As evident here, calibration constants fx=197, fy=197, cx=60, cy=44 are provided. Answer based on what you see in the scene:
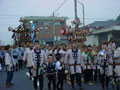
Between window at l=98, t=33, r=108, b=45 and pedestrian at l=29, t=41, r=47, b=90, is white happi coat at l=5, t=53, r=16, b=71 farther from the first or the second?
window at l=98, t=33, r=108, b=45

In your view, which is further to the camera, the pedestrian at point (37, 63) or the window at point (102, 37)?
the window at point (102, 37)

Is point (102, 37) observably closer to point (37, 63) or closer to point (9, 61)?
point (9, 61)

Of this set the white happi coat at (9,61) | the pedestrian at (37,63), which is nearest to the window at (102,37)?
the white happi coat at (9,61)

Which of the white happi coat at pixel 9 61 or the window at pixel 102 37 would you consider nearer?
the white happi coat at pixel 9 61

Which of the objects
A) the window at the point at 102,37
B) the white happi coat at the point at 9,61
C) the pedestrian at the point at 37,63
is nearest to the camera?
the pedestrian at the point at 37,63

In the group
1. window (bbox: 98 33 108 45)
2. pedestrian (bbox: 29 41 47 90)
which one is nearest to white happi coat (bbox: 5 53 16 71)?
pedestrian (bbox: 29 41 47 90)

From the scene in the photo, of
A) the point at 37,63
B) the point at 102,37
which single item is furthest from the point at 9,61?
the point at 102,37

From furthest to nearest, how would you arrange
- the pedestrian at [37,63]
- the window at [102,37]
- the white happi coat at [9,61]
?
the window at [102,37]
the white happi coat at [9,61]
the pedestrian at [37,63]

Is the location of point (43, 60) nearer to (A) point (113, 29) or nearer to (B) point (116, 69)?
(B) point (116, 69)

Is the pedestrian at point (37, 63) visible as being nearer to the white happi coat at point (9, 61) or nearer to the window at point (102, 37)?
the white happi coat at point (9, 61)

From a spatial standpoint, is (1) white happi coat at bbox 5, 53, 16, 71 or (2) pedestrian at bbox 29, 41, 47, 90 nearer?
(2) pedestrian at bbox 29, 41, 47, 90

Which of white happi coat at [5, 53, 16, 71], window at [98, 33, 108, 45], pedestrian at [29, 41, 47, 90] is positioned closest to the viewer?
pedestrian at [29, 41, 47, 90]

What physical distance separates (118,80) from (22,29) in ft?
38.2

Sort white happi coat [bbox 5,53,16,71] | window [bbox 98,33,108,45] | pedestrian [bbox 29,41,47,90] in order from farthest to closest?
window [bbox 98,33,108,45] → white happi coat [bbox 5,53,16,71] → pedestrian [bbox 29,41,47,90]
